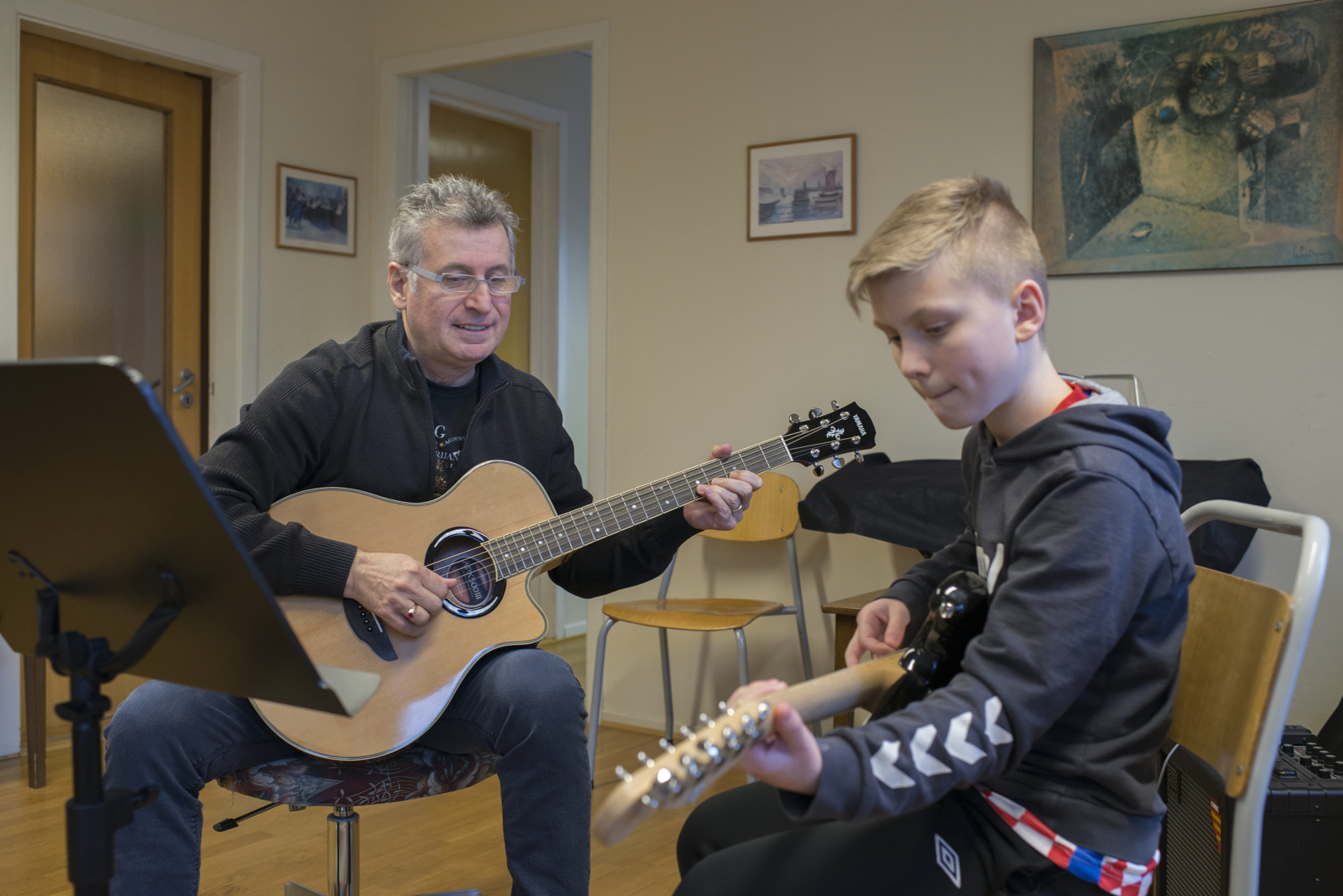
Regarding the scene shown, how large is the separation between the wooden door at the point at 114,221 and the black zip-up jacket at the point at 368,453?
183cm

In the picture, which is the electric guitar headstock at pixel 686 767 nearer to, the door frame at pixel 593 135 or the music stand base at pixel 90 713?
the music stand base at pixel 90 713

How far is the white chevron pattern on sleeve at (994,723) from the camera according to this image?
0.86m

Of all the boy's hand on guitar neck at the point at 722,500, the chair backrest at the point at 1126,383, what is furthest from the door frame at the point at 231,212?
the chair backrest at the point at 1126,383

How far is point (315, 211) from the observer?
390 centimetres

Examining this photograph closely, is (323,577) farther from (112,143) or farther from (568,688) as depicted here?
(112,143)

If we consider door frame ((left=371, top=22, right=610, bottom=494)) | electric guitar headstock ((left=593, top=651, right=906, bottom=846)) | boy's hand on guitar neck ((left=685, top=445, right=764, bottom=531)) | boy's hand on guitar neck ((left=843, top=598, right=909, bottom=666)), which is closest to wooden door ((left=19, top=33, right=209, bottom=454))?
door frame ((left=371, top=22, right=610, bottom=494))

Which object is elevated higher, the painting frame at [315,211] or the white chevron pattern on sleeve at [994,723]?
the painting frame at [315,211]

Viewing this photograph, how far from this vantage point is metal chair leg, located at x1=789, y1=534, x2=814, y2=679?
3.01 m

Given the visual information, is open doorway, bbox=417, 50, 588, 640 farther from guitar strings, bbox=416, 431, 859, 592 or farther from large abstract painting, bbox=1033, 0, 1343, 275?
guitar strings, bbox=416, 431, 859, 592

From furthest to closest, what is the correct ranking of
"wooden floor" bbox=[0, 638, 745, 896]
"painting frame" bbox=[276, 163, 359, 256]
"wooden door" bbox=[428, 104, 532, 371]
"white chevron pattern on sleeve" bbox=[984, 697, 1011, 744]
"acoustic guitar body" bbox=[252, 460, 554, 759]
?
"wooden door" bbox=[428, 104, 532, 371] → "painting frame" bbox=[276, 163, 359, 256] → "wooden floor" bbox=[0, 638, 745, 896] → "acoustic guitar body" bbox=[252, 460, 554, 759] → "white chevron pattern on sleeve" bbox=[984, 697, 1011, 744]

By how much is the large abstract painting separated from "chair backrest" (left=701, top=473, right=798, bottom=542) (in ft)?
3.11

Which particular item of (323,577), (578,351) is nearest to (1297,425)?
(323,577)

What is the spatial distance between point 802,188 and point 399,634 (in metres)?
2.05

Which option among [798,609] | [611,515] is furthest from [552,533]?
[798,609]
